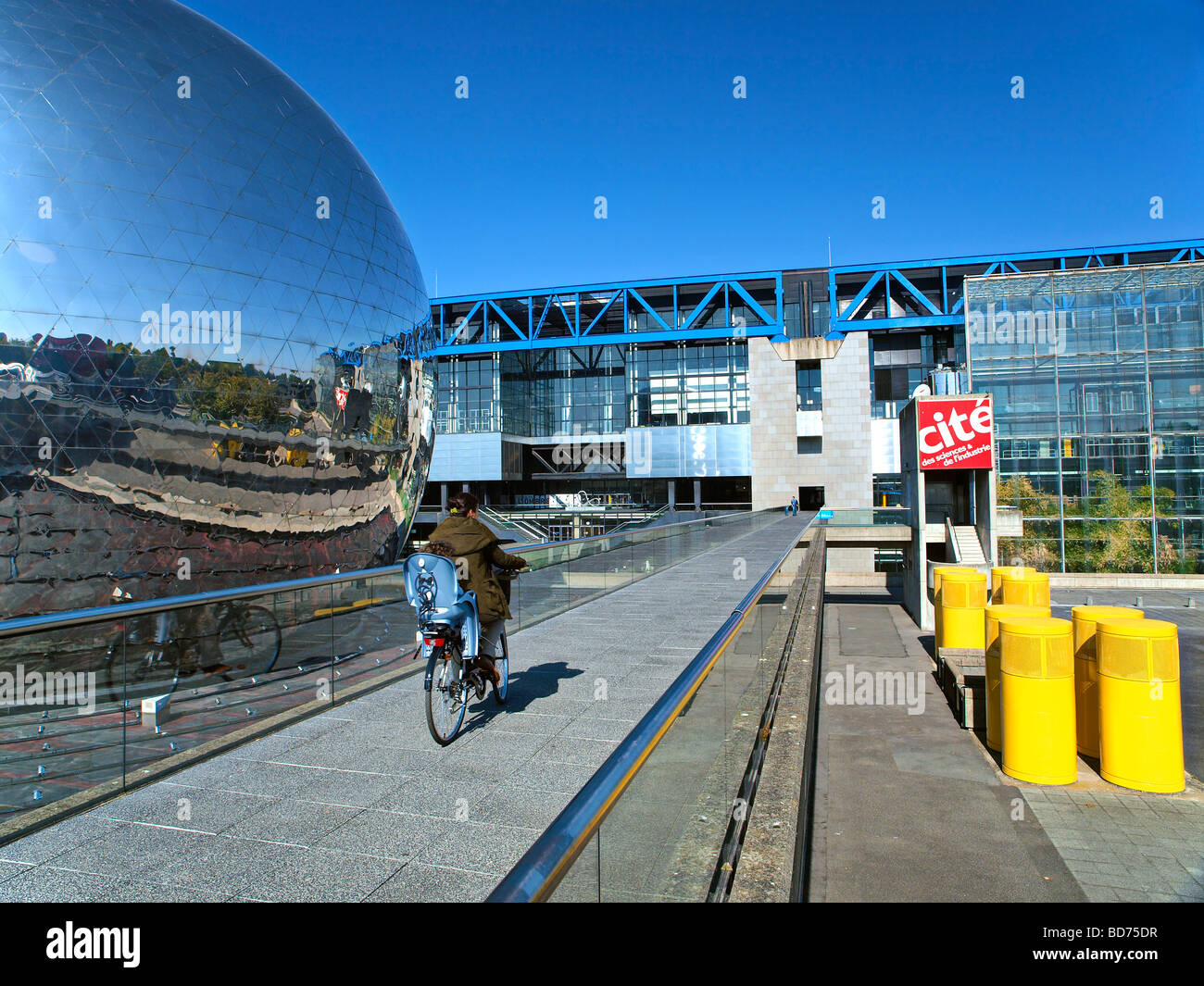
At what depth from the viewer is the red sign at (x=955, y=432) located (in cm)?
A: 3130

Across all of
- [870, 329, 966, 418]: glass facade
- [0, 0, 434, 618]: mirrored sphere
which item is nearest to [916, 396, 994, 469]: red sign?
[870, 329, 966, 418]: glass facade

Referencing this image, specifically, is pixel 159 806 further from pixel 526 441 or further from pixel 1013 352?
pixel 526 441

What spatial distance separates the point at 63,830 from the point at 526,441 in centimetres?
5356

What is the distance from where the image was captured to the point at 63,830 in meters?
3.77

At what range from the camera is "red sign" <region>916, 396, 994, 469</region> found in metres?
31.3

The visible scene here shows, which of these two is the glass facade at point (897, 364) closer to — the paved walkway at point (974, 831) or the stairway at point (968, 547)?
the stairway at point (968, 547)

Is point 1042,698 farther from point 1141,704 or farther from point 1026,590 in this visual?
point 1026,590

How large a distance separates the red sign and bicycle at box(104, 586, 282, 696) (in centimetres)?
3044

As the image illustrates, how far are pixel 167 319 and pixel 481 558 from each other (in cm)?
353

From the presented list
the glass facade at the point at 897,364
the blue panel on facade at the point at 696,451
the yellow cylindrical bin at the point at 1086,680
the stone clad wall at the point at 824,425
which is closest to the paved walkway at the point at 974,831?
the yellow cylindrical bin at the point at 1086,680

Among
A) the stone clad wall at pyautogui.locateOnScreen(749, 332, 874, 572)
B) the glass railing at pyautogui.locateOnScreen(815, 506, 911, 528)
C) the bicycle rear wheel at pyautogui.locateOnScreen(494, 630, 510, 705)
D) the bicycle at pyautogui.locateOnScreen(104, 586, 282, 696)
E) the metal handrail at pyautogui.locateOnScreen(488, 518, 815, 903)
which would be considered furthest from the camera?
the stone clad wall at pyautogui.locateOnScreen(749, 332, 874, 572)

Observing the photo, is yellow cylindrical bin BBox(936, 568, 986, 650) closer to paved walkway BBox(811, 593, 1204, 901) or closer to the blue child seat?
paved walkway BBox(811, 593, 1204, 901)
